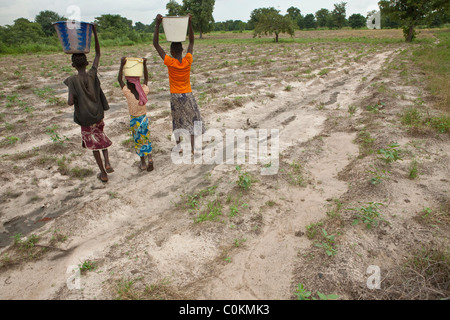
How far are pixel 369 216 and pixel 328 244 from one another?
65 centimetres

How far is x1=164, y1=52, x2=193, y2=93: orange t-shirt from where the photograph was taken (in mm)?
3639

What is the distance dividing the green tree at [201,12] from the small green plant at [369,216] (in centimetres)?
4095

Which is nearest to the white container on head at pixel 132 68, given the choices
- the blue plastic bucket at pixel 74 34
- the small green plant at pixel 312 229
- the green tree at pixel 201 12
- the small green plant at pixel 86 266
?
the blue plastic bucket at pixel 74 34

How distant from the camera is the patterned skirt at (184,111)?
4035mm

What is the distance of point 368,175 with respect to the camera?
361cm

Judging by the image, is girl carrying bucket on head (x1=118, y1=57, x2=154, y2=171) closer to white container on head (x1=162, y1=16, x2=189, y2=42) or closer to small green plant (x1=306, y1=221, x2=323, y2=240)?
white container on head (x1=162, y1=16, x2=189, y2=42)

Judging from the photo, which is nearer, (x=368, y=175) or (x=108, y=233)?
(x=108, y=233)

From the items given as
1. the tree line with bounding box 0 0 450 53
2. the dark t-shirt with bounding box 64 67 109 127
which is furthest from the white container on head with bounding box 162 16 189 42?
the tree line with bounding box 0 0 450 53

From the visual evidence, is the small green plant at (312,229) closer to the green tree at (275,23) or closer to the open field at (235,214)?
the open field at (235,214)

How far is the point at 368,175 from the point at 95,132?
3.85 metres

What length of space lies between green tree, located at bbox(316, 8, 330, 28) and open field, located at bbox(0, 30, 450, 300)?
85.1 meters

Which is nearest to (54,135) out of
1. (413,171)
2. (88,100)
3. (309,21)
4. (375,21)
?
(88,100)
